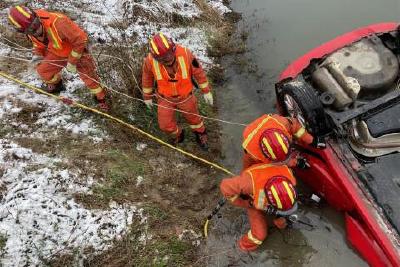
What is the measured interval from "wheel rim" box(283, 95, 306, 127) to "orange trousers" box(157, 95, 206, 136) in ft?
4.21

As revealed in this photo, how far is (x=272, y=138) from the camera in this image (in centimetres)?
396

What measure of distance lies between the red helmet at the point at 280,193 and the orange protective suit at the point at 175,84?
1871 mm

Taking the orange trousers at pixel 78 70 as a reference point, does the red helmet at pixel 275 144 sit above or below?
above

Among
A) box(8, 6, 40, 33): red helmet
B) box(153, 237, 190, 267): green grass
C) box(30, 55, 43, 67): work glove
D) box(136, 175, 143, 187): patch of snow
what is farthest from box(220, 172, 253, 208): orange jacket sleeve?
box(30, 55, 43, 67): work glove

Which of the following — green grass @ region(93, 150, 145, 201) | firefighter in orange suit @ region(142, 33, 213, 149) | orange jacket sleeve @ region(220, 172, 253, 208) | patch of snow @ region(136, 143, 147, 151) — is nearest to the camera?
orange jacket sleeve @ region(220, 172, 253, 208)

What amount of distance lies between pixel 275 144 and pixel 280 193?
445mm

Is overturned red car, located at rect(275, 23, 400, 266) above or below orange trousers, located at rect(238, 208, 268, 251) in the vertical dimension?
above

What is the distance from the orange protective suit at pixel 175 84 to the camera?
506 centimetres

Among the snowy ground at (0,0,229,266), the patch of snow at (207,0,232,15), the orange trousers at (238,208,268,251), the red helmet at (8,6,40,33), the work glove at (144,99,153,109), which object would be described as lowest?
the snowy ground at (0,0,229,266)

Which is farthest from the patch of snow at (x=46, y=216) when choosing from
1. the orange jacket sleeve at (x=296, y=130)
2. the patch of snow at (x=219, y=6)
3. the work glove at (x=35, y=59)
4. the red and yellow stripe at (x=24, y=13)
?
the patch of snow at (x=219, y=6)

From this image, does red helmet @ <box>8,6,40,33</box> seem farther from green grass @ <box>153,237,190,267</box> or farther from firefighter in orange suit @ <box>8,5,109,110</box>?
green grass @ <box>153,237,190,267</box>

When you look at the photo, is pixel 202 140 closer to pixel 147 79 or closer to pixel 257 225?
pixel 147 79

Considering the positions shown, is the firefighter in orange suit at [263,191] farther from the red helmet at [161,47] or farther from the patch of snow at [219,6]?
the patch of snow at [219,6]

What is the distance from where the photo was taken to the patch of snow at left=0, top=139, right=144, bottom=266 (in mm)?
4496
